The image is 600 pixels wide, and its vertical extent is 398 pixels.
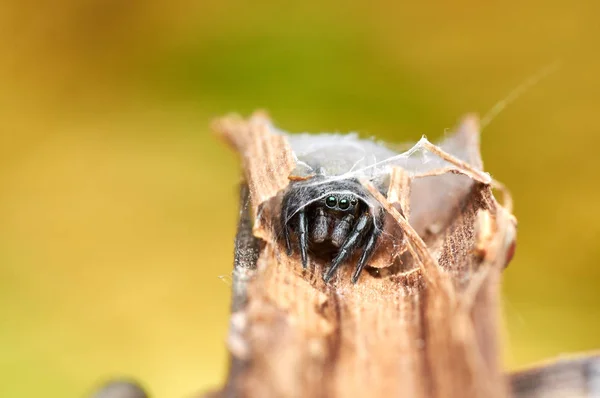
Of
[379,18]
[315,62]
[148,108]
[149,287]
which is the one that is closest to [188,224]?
[149,287]

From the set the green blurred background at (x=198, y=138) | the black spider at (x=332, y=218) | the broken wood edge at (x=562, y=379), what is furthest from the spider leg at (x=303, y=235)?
the green blurred background at (x=198, y=138)

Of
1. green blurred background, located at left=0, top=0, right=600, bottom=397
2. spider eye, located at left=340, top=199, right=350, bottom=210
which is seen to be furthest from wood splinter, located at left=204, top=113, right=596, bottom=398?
green blurred background, located at left=0, top=0, right=600, bottom=397

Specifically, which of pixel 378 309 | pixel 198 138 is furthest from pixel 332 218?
pixel 198 138

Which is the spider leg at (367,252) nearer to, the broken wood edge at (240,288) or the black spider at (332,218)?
the black spider at (332,218)

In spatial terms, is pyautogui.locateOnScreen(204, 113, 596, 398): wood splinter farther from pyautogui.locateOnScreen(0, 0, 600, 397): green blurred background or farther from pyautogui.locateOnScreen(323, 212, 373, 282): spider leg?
pyautogui.locateOnScreen(0, 0, 600, 397): green blurred background

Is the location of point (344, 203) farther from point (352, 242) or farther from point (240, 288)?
point (240, 288)

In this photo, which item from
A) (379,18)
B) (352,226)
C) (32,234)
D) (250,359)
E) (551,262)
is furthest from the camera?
(379,18)

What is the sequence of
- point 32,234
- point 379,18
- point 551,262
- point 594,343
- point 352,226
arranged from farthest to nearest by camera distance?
point 379,18
point 32,234
point 551,262
point 594,343
point 352,226

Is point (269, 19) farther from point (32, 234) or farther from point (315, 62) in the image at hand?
point (32, 234)
